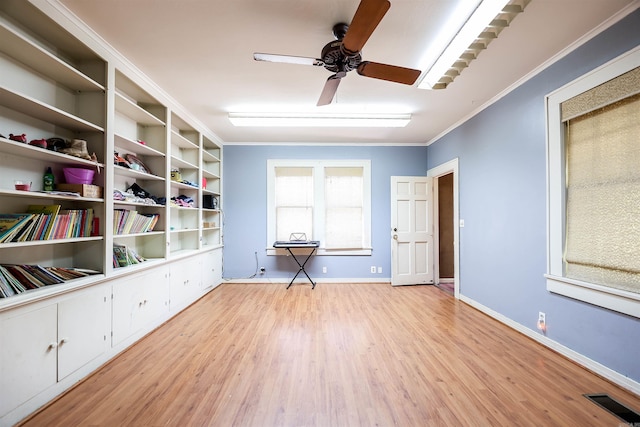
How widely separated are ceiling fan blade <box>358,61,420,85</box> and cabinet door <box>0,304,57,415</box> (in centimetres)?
271

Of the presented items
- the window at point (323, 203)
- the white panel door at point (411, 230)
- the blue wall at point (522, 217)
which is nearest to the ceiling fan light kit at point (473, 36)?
the blue wall at point (522, 217)

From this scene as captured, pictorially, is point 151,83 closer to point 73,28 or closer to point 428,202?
point 73,28

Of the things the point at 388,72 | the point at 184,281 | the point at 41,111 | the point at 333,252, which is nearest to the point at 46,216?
the point at 41,111

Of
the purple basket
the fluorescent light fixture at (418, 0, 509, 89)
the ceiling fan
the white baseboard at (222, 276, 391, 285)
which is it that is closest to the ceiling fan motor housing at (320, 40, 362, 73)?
the ceiling fan

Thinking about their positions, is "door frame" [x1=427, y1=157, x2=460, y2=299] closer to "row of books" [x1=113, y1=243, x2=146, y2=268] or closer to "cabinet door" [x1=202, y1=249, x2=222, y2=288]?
"cabinet door" [x1=202, y1=249, x2=222, y2=288]

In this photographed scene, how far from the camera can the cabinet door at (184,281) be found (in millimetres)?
3143

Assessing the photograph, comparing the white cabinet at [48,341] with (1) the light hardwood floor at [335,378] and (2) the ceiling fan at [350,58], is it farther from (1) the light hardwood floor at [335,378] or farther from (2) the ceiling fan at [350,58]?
(2) the ceiling fan at [350,58]

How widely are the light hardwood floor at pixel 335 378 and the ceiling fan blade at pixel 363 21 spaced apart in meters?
2.31

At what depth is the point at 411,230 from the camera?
4609 mm

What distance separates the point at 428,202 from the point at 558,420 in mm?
3516

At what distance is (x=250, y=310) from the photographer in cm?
335

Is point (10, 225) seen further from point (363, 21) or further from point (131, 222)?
point (363, 21)

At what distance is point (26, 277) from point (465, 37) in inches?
136

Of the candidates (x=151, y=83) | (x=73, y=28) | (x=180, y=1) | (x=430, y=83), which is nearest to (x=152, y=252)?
(x=151, y=83)
